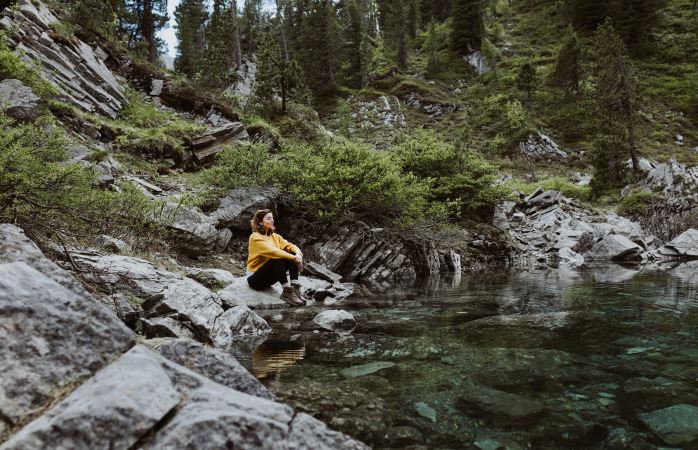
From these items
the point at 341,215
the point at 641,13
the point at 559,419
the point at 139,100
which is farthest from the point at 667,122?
the point at 559,419

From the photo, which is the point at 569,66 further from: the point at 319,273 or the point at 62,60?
the point at 62,60

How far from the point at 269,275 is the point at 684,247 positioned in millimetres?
25214

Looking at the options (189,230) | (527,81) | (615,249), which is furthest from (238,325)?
(527,81)

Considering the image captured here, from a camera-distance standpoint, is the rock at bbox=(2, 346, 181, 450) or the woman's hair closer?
the rock at bbox=(2, 346, 181, 450)

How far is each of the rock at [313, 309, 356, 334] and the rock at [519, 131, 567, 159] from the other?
144ft

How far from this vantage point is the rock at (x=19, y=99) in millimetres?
12383

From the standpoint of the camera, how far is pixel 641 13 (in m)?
61.9

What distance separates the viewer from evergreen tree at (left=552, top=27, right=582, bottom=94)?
50.8 meters

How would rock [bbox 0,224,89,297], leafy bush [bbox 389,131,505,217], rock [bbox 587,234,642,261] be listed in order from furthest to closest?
rock [bbox 587,234,642,261]
leafy bush [bbox 389,131,505,217]
rock [bbox 0,224,89,297]

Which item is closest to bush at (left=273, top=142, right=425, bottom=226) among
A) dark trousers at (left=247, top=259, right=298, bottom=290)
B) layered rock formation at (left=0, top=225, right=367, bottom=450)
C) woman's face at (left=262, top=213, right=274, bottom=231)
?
woman's face at (left=262, top=213, right=274, bottom=231)

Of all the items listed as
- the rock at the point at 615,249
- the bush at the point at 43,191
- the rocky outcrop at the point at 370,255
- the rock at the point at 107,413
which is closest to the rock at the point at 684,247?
the rock at the point at 615,249

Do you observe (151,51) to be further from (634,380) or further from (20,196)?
(634,380)

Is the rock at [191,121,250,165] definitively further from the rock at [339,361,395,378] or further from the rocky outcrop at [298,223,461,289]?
the rock at [339,361,395,378]

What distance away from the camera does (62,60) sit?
20922 millimetres
